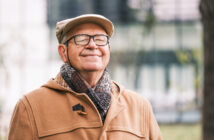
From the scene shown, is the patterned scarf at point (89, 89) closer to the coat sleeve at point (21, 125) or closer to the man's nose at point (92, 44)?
the man's nose at point (92, 44)

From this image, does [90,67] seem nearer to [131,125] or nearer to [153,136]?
[131,125]

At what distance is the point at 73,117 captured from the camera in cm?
230

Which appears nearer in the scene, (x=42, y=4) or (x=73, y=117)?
(x=73, y=117)

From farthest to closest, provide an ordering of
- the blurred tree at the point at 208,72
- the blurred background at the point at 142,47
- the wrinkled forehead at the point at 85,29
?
the blurred background at the point at 142,47
the blurred tree at the point at 208,72
the wrinkled forehead at the point at 85,29

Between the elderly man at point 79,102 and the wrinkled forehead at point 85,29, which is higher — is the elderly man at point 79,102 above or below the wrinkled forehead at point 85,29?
below

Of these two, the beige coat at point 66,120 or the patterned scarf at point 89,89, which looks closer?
the beige coat at point 66,120

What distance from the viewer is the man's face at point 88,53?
231 cm

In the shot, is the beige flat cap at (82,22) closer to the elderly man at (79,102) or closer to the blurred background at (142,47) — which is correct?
the elderly man at (79,102)

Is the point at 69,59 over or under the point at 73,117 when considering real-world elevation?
over

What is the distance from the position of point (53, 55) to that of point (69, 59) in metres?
12.3

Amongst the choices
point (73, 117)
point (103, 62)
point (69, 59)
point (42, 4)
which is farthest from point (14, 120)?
point (42, 4)

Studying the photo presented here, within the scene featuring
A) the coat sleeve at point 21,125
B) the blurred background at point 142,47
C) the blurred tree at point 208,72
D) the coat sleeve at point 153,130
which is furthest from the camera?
the blurred background at point 142,47

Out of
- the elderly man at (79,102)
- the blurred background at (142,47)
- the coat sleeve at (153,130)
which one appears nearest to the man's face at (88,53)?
the elderly man at (79,102)

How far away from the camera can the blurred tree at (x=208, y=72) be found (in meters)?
4.24
